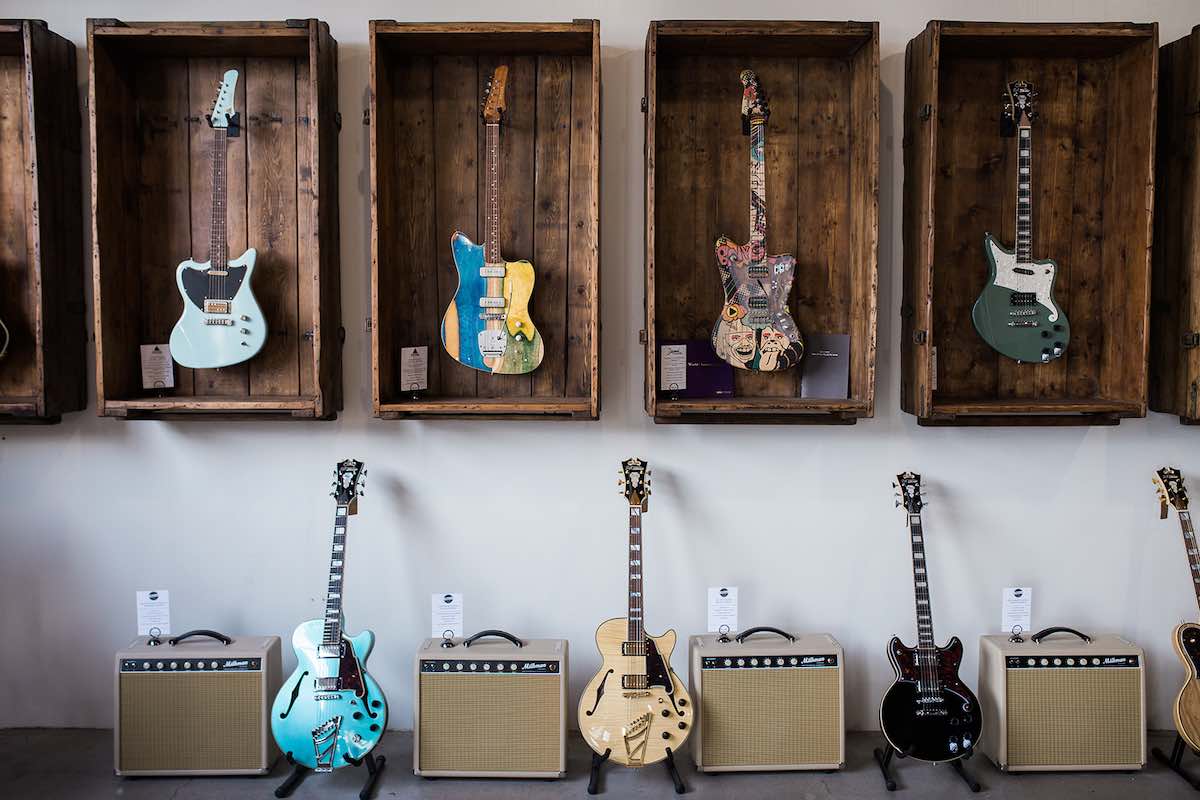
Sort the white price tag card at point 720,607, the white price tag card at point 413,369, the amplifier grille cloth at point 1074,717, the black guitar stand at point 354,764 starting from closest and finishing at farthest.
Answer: the black guitar stand at point 354,764 → the amplifier grille cloth at point 1074,717 → the white price tag card at point 413,369 → the white price tag card at point 720,607

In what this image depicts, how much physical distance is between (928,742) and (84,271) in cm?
271

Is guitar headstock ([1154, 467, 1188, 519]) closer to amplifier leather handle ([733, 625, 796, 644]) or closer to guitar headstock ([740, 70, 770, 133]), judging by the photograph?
amplifier leather handle ([733, 625, 796, 644])

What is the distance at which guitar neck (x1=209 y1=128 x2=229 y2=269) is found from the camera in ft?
8.07

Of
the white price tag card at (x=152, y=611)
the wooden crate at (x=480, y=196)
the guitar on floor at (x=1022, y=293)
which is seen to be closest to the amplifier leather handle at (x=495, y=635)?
the wooden crate at (x=480, y=196)

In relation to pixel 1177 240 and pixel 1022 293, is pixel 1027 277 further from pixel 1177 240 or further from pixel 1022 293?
pixel 1177 240

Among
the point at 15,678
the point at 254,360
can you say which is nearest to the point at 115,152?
the point at 254,360

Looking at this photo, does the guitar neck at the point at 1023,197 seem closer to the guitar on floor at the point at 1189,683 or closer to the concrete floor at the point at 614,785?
the guitar on floor at the point at 1189,683

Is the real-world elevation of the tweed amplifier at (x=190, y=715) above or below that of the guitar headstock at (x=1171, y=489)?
A: below

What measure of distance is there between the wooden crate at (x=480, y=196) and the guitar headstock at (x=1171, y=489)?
1628 mm

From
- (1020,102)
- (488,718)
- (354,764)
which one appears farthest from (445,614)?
(1020,102)

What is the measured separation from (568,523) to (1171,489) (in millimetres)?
1705

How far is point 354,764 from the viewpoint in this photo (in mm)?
2330

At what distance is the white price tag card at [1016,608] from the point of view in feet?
8.57

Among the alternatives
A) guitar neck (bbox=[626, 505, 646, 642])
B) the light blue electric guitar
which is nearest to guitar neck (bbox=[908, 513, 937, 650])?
guitar neck (bbox=[626, 505, 646, 642])
